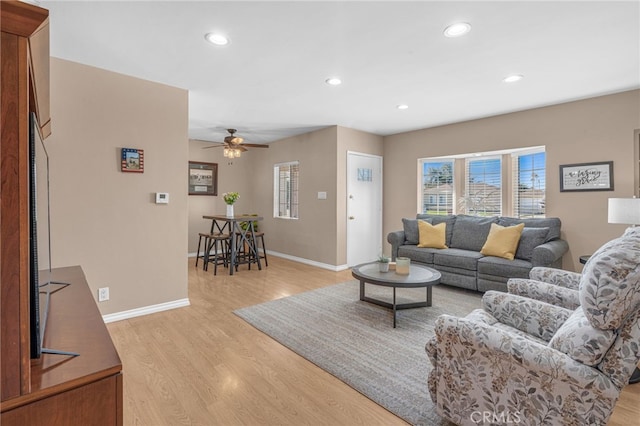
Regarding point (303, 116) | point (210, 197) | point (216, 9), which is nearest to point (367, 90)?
point (303, 116)

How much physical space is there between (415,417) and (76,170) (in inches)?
129

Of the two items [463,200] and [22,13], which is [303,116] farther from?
[22,13]

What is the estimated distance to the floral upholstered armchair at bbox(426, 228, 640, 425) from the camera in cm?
116

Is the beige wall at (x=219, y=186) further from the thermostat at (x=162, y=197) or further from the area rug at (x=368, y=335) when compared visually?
the area rug at (x=368, y=335)

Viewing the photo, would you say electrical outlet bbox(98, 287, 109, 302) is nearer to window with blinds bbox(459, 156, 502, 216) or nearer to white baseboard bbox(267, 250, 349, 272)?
white baseboard bbox(267, 250, 349, 272)

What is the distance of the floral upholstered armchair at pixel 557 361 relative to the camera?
1.16m

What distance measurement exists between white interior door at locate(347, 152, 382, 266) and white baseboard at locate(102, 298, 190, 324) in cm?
284

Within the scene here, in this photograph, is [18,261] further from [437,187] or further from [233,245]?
[437,187]

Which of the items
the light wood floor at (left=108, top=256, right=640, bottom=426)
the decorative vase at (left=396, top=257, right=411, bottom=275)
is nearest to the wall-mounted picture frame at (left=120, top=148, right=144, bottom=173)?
the light wood floor at (left=108, top=256, right=640, bottom=426)

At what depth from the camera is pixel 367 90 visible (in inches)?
137

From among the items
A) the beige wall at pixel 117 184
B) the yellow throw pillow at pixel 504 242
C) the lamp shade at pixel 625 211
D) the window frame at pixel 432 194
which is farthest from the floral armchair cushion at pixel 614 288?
the window frame at pixel 432 194

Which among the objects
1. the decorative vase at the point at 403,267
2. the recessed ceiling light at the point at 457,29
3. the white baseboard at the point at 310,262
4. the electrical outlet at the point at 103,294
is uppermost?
the recessed ceiling light at the point at 457,29

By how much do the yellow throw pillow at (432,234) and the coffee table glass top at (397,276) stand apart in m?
1.18

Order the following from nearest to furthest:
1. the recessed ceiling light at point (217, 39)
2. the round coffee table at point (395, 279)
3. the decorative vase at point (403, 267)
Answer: the recessed ceiling light at point (217, 39), the round coffee table at point (395, 279), the decorative vase at point (403, 267)
